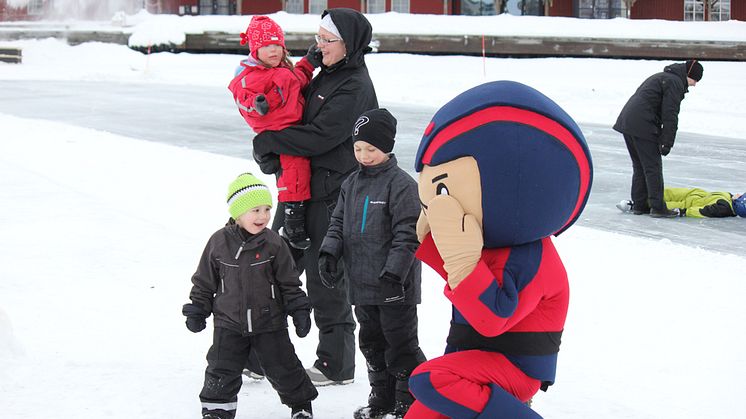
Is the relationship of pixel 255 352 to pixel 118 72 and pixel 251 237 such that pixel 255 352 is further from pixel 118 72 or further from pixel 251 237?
pixel 118 72

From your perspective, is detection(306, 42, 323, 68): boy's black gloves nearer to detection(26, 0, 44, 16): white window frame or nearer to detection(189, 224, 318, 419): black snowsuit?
detection(189, 224, 318, 419): black snowsuit

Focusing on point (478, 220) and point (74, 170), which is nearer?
point (478, 220)

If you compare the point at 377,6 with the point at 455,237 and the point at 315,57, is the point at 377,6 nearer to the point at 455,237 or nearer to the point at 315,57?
the point at 315,57

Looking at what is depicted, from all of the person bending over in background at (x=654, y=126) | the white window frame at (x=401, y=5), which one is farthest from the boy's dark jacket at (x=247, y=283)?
the white window frame at (x=401, y=5)

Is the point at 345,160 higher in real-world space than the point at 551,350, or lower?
higher

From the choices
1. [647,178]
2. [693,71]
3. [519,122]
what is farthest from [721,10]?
[519,122]

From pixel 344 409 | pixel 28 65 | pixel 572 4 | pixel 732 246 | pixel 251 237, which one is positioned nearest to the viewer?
pixel 251 237

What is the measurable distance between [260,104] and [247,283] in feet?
3.05

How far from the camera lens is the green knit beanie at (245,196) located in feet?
14.1

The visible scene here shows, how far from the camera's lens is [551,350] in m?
3.35

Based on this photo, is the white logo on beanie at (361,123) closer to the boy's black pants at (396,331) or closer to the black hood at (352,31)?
the black hood at (352,31)

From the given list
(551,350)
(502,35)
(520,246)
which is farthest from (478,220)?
(502,35)

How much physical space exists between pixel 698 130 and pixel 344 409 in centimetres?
1427

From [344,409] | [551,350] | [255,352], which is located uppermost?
[551,350]
